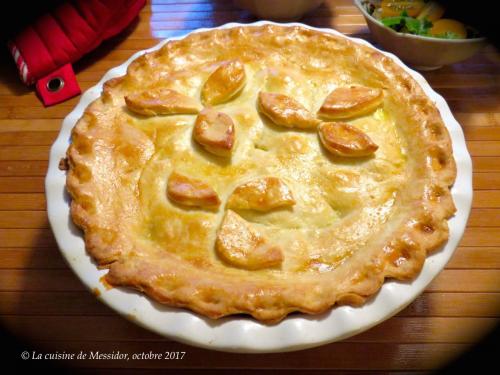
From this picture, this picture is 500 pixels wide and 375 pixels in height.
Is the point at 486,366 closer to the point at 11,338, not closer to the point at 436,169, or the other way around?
the point at 436,169

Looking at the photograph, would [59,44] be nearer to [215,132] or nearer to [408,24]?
[215,132]

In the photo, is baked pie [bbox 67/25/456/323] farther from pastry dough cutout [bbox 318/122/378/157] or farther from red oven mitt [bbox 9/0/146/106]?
red oven mitt [bbox 9/0/146/106]

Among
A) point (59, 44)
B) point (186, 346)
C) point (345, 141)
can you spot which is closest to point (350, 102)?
point (345, 141)

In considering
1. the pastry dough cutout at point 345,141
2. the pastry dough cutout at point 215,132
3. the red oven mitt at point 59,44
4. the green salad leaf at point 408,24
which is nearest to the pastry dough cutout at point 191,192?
the pastry dough cutout at point 215,132

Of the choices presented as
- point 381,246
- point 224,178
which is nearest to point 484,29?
point 381,246

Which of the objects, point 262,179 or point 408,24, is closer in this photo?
point 262,179

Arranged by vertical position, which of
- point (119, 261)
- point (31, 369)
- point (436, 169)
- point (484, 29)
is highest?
point (484, 29)

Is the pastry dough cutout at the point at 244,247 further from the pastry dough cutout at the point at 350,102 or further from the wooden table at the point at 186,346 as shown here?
the pastry dough cutout at the point at 350,102
